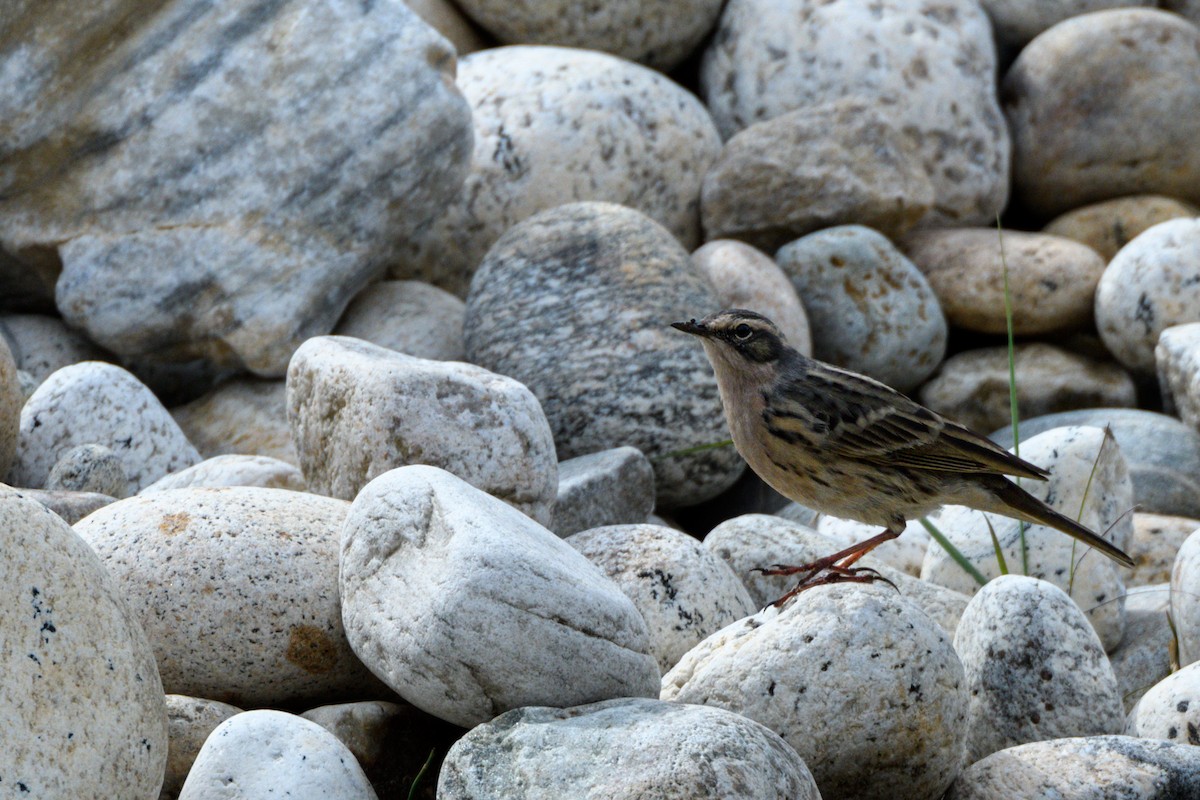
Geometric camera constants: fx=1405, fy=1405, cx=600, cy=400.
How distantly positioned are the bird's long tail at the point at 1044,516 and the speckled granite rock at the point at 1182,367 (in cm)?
270

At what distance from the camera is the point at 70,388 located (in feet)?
20.2

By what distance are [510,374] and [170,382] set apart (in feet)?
6.42

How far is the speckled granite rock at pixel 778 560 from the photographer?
5.54 meters

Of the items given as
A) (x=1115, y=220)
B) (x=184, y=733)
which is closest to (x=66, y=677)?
(x=184, y=733)

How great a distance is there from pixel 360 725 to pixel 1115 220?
6.92 metres

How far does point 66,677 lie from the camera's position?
11.2ft

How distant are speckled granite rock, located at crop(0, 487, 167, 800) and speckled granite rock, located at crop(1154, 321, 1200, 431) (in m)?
5.67

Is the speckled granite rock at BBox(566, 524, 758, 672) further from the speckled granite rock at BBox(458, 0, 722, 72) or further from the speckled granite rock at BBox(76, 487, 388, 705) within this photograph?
the speckled granite rock at BBox(458, 0, 722, 72)

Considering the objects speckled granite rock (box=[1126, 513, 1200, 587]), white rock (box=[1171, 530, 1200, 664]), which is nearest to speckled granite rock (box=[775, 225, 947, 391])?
speckled granite rock (box=[1126, 513, 1200, 587])

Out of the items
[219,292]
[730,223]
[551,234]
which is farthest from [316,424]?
[730,223]

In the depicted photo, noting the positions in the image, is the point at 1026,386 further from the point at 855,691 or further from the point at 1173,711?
the point at 855,691

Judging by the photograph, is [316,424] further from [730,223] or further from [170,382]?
[730,223]

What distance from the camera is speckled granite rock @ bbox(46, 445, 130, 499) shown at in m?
5.63

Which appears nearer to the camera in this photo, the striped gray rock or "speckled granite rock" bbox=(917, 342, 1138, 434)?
the striped gray rock
